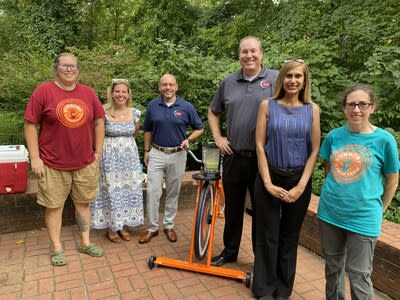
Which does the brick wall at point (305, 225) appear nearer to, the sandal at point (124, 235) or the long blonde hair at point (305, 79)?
the sandal at point (124, 235)

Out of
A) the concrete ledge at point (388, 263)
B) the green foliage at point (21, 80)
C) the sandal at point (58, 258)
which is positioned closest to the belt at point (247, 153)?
the concrete ledge at point (388, 263)

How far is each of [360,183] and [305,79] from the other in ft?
2.53

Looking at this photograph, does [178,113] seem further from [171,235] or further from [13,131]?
[13,131]

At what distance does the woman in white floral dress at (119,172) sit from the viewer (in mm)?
3422

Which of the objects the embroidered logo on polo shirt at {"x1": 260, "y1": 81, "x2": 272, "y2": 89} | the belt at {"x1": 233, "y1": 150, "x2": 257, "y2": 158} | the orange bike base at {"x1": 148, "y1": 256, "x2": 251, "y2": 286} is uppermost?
the embroidered logo on polo shirt at {"x1": 260, "y1": 81, "x2": 272, "y2": 89}

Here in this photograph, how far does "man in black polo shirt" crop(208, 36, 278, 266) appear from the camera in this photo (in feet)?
8.89

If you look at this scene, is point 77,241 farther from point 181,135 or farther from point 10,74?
point 10,74

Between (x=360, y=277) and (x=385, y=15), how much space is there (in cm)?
430

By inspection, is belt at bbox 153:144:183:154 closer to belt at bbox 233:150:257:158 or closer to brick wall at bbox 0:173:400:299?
belt at bbox 233:150:257:158

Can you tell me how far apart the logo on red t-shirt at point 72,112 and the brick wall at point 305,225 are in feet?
4.40

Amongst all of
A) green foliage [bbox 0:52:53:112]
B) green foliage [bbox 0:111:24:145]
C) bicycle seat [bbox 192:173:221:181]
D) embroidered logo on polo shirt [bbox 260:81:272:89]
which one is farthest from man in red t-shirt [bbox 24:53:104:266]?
green foliage [bbox 0:111:24:145]

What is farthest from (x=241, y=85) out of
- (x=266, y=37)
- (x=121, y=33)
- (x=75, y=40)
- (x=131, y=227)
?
(x=121, y=33)

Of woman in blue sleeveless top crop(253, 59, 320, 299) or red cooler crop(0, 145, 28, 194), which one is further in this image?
red cooler crop(0, 145, 28, 194)

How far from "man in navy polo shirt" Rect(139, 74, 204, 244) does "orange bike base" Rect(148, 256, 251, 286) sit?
21.7 inches
